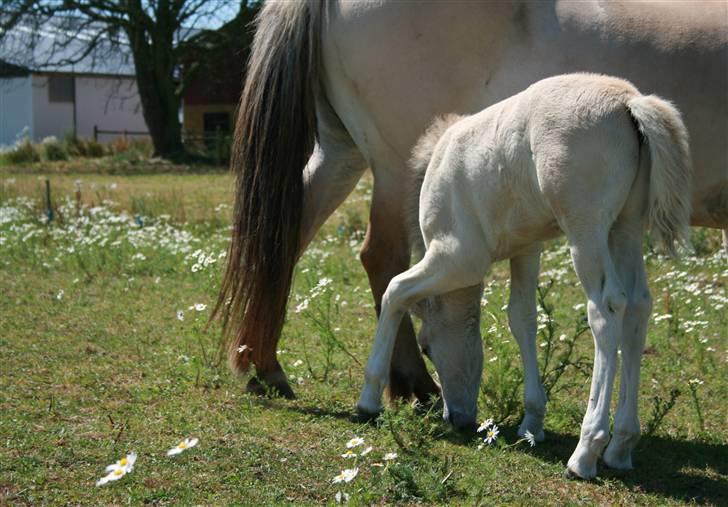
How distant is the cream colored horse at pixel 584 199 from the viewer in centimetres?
350

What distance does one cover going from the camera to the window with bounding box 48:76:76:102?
41.7m

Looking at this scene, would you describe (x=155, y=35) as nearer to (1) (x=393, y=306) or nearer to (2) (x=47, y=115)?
(2) (x=47, y=115)

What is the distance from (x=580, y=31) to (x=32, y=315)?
15.0 feet

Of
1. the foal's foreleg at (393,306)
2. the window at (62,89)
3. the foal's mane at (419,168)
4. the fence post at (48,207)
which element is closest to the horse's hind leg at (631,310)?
the foal's foreleg at (393,306)

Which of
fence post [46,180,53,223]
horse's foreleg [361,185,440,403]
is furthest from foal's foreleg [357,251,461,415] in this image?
fence post [46,180,53,223]

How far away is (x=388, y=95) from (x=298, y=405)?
163 cm

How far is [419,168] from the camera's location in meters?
4.43

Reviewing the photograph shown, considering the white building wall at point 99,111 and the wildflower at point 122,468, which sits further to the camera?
the white building wall at point 99,111

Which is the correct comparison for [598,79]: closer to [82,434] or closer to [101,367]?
[82,434]

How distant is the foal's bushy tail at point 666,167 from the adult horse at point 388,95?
2.92ft

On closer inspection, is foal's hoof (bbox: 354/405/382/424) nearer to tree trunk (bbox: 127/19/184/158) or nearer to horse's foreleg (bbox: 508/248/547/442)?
horse's foreleg (bbox: 508/248/547/442)

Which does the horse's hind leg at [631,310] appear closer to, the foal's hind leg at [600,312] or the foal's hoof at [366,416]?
the foal's hind leg at [600,312]

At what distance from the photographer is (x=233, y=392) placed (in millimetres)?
5305

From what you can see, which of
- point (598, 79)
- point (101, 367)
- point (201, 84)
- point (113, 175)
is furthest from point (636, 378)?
point (201, 84)
